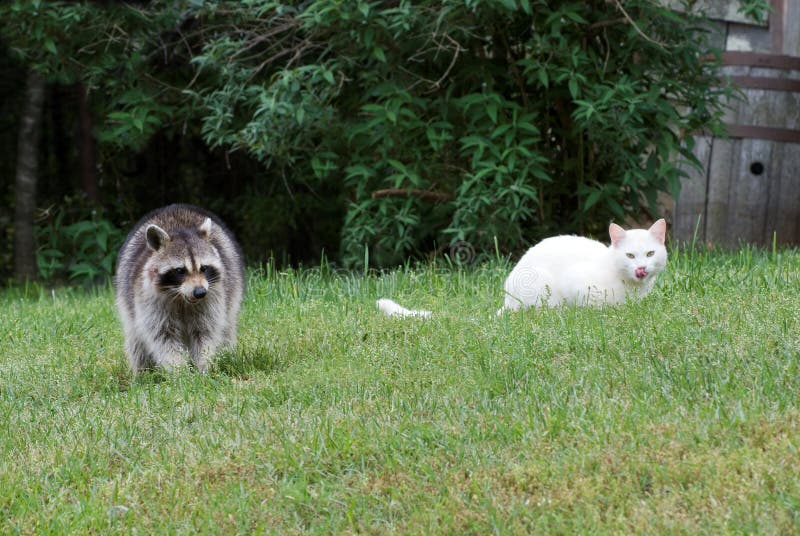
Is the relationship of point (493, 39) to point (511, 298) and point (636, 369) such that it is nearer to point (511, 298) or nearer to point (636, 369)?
point (511, 298)

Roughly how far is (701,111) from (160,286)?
510 centimetres

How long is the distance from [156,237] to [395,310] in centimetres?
162

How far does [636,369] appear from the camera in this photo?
4719 millimetres

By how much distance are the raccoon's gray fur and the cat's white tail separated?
991 millimetres

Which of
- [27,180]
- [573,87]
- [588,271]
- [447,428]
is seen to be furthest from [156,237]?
[27,180]

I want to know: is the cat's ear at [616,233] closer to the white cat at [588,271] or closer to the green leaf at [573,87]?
the white cat at [588,271]

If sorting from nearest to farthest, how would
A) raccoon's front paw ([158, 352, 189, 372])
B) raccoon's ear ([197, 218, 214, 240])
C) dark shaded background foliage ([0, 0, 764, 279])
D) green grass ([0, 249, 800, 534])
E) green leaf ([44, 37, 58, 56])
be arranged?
green grass ([0, 249, 800, 534]) → raccoon's front paw ([158, 352, 189, 372]) → raccoon's ear ([197, 218, 214, 240]) → dark shaded background foliage ([0, 0, 764, 279]) → green leaf ([44, 37, 58, 56])

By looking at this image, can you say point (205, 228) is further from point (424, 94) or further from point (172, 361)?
point (424, 94)

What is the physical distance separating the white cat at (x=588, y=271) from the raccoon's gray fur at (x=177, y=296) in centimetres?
117

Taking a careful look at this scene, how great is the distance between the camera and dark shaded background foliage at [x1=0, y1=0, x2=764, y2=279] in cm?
831

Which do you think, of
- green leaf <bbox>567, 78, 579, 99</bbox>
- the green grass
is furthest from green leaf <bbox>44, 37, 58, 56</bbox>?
green leaf <bbox>567, 78, 579, 99</bbox>

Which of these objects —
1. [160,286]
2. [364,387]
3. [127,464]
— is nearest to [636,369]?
[364,387]

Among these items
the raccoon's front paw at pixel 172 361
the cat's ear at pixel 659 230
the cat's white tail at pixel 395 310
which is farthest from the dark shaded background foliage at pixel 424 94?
the raccoon's front paw at pixel 172 361

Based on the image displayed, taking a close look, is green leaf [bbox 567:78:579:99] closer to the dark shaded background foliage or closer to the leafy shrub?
the dark shaded background foliage
